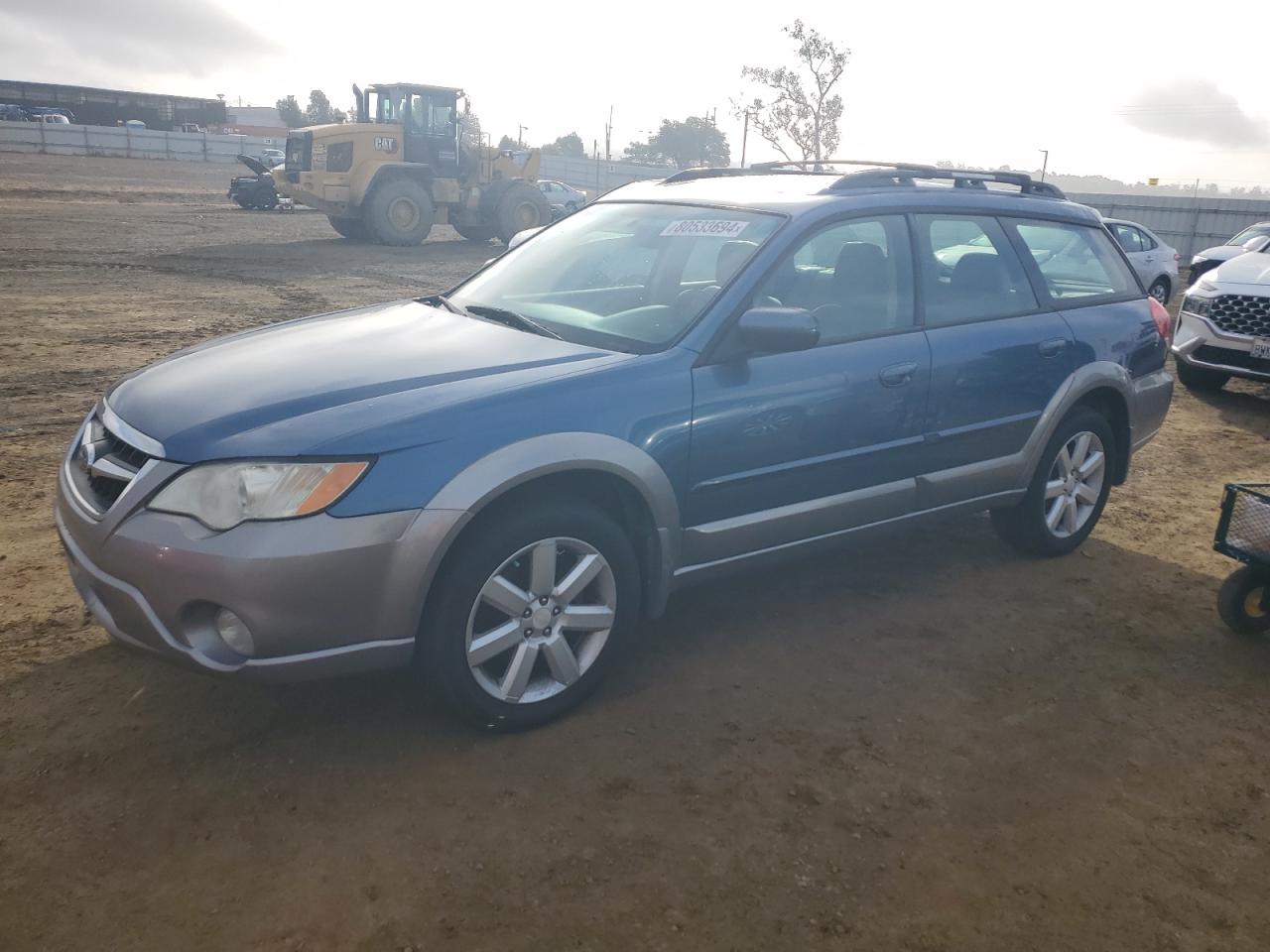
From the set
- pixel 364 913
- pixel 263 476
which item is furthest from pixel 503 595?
pixel 364 913

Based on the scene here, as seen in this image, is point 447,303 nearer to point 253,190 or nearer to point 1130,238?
point 1130,238

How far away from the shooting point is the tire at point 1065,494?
507 cm

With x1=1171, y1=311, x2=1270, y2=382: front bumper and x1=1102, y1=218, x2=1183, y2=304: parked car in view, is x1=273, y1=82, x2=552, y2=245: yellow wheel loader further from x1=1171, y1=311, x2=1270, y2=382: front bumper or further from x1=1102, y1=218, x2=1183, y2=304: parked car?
x1=1171, y1=311, x2=1270, y2=382: front bumper

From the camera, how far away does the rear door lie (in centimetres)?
444

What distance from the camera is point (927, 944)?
258cm

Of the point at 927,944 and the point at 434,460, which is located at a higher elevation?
the point at 434,460

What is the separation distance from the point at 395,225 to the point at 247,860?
19197mm

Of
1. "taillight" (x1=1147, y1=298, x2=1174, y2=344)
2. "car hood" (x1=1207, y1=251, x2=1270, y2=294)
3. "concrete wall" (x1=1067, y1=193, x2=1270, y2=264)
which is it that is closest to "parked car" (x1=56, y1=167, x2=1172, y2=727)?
"taillight" (x1=1147, y1=298, x2=1174, y2=344)

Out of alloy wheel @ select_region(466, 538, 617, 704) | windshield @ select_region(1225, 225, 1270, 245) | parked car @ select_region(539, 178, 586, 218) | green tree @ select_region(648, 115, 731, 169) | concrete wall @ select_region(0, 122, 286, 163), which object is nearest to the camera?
alloy wheel @ select_region(466, 538, 617, 704)

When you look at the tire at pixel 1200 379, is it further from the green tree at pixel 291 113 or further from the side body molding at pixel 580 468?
the green tree at pixel 291 113

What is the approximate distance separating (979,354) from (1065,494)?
1107mm

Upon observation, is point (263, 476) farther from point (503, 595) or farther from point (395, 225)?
point (395, 225)

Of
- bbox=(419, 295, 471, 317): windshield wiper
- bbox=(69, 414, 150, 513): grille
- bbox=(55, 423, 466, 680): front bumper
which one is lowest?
bbox=(55, 423, 466, 680): front bumper

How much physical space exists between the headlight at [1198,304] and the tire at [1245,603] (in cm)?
569
